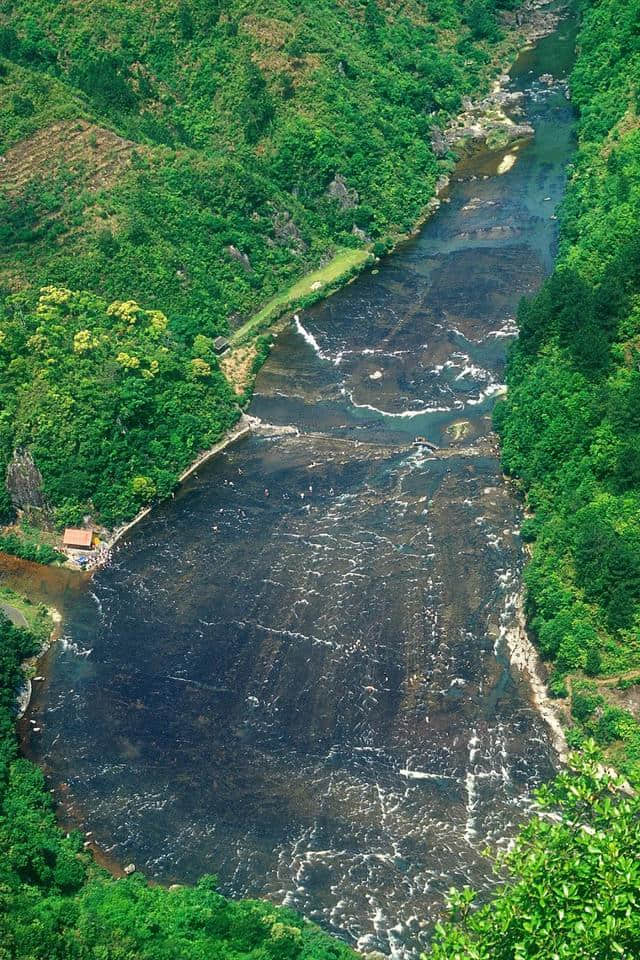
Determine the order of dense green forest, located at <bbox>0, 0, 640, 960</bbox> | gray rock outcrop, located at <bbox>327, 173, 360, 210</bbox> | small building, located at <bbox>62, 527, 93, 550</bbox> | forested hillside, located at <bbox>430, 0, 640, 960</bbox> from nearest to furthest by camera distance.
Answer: forested hillside, located at <bbox>430, 0, 640, 960</bbox> < dense green forest, located at <bbox>0, 0, 640, 960</bbox> < small building, located at <bbox>62, 527, 93, 550</bbox> < gray rock outcrop, located at <bbox>327, 173, 360, 210</bbox>

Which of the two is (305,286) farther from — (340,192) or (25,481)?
(25,481)

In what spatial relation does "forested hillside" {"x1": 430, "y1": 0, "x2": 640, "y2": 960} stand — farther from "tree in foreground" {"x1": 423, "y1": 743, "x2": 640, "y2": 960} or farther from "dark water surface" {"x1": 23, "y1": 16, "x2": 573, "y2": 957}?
"dark water surface" {"x1": 23, "y1": 16, "x2": 573, "y2": 957}

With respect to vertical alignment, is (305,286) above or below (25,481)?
above

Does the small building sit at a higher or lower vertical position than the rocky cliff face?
lower

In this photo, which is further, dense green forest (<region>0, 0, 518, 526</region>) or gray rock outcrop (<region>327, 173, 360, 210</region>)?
gray rock outcrop (<region>327, 173, 360, 210</region>)

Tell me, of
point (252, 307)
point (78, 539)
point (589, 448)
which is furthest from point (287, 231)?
point (589, 448)

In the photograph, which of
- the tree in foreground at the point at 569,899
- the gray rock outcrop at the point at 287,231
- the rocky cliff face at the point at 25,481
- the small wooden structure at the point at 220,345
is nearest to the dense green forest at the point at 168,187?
the gray rock outcrop at the point at 287,231

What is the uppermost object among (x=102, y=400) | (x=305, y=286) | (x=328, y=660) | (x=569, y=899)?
(x=569, y=899)

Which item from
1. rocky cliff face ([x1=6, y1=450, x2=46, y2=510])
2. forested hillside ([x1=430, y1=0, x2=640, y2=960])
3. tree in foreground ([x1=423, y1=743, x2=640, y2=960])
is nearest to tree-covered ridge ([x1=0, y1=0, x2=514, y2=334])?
rocky cliff face ([x1=6, y1=450, x2=46, y2=510])
